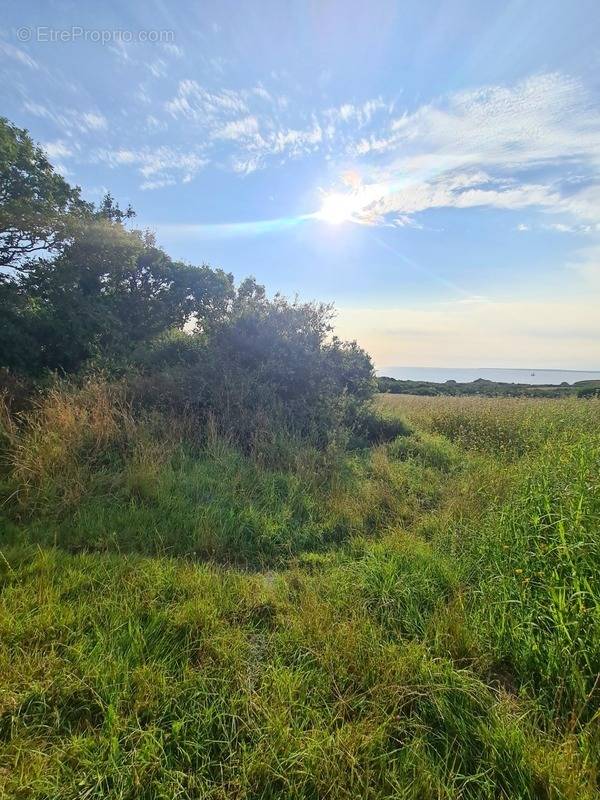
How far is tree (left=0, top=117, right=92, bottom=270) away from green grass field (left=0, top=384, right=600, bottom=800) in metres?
13.2

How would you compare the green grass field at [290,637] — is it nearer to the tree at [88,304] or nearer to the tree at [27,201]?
the tree at [88,304]

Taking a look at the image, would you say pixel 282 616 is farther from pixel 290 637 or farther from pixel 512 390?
pixel 512 390

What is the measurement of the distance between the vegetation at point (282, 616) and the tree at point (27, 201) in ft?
36.4

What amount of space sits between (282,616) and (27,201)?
1669cm

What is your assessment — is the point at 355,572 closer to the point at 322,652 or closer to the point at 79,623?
the point at 322,652

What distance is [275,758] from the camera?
1641mm

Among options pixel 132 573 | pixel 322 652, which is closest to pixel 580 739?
pixel 322 652

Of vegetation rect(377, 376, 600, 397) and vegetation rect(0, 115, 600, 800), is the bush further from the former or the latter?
vegetation rect(377, 376, 600, 397)

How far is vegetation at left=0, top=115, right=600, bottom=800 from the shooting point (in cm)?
164

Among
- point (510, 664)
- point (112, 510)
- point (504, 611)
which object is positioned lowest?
point (510, 664)

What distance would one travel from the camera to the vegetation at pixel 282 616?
1.64 metres

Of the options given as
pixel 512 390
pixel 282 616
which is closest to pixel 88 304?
pixel 282 616

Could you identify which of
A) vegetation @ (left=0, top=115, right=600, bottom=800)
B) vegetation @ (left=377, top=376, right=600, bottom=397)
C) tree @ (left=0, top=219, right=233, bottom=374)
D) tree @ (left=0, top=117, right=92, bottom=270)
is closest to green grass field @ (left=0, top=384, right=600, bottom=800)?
vegetation @ (left=0, top=115, right=600, bottom=800)

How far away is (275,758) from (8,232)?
58.0 feet
